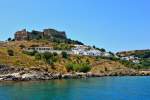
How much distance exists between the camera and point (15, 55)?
16538cm

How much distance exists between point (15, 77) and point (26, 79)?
13.3ft

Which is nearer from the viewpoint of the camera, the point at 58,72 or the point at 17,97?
the point at 17,97

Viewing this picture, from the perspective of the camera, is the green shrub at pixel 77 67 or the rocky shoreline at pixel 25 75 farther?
the green shrub at pixel 77 67

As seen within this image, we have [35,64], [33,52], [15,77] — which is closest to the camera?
[15,77]

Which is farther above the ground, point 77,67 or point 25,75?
point 77,67

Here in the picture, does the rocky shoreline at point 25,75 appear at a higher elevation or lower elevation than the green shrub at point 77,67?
lower

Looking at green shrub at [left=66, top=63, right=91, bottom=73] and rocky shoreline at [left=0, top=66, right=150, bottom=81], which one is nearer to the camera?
rocky shoreline at [left=0, top=66, right=150, bottom=81]

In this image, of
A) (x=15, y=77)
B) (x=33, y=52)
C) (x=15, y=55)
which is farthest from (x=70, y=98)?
(x=33, y=52)

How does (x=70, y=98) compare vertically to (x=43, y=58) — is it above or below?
below

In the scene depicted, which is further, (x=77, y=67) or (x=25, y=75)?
(x=77, y=67)

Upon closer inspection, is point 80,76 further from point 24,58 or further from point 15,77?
point 15,77

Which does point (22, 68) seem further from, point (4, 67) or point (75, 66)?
point (75, 66)

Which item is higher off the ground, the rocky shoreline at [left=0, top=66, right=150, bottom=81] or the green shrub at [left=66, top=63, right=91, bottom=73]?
the green shrub at [left=66, top=63, right=91, bottom=73]

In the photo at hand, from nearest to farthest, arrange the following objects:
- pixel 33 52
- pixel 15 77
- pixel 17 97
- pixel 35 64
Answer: pixel 17 97
pixel 15 77
pixel 35 64
pixel 33 52
